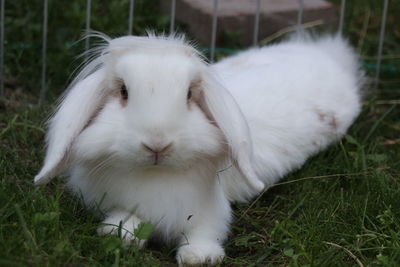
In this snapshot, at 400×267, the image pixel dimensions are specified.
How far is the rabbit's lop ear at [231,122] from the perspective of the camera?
8.00ft

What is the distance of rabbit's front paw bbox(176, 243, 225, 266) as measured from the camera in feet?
7.95

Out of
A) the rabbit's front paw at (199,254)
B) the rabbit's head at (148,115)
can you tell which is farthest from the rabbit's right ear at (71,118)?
the rabbit's front paw at (199,254)

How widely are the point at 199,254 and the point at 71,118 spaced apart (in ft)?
2.15

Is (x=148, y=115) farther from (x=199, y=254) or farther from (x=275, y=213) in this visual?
(x=275, y=213)

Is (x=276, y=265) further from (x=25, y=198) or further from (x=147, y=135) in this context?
(x=25, y=198)

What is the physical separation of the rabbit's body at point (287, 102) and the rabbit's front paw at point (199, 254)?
462 mm

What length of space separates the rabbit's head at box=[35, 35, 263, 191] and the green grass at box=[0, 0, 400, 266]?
8.8 inches

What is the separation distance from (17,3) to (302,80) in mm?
2071

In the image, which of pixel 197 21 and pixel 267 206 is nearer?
pixel 267 206

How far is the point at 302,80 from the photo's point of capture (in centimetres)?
338

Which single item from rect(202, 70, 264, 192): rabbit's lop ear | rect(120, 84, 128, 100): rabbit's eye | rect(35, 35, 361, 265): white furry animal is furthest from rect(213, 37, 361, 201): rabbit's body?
rect(120, 84, 128, 100): rabbit's eye

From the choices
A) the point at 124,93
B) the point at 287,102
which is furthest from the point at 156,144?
the point at 287,102

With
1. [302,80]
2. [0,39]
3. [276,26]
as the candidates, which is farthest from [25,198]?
[276,26]

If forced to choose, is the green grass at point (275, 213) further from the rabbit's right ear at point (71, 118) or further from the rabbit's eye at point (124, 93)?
the rabbit's eye at point (124, 93)
